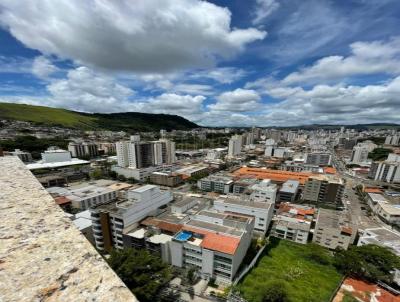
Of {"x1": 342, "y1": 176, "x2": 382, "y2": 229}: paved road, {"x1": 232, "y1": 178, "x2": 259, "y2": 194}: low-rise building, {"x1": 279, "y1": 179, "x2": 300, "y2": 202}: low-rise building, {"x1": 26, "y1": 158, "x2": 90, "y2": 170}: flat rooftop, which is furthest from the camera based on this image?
{"x1": 26, "y1": 158, "x2": 90, "y2": 170}: flat rooftop

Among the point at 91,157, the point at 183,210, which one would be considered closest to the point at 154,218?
the point at 183,210

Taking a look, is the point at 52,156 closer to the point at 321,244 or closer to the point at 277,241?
the point at 277,241

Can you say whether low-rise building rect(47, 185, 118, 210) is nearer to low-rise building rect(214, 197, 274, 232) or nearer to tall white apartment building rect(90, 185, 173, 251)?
tall white apartment building rect(90, 185, 173, 251)

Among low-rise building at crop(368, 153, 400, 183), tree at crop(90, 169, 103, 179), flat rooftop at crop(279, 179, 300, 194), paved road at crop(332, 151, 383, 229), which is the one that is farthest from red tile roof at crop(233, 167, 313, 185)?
tree at crop(90, 169, 103, 179)

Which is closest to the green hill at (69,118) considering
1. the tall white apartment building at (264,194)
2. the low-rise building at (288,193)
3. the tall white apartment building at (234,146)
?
the tall white apartment building at (234,146)

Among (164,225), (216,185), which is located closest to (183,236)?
(164,225)

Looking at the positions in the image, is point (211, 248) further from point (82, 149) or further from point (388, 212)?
point (82, 149)
